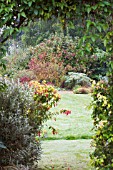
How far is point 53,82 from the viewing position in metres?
15.0

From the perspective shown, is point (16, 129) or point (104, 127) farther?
point (16, 129)

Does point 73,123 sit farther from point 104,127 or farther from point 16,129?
point 104,127

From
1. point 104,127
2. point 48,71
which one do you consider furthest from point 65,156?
point 48,71

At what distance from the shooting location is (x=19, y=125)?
386 cm

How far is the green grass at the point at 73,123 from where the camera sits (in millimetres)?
6906

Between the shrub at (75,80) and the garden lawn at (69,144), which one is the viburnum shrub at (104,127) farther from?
the shrub at (75,80)

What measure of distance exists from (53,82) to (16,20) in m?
12.3

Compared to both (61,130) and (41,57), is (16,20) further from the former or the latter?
(41,57)

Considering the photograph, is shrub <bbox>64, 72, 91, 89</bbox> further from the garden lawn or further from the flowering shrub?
the flowering shrub

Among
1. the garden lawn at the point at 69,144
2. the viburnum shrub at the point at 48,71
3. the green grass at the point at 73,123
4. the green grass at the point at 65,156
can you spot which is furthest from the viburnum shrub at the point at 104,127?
the viburnum shrub at the point at 48,71

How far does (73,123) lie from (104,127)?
5292 millimetres

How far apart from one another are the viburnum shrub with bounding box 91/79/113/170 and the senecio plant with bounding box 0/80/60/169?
1.06 m

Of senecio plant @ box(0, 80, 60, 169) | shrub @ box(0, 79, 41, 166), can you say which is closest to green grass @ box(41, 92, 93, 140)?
senecio plant @ box(0, 80, 60, 169)

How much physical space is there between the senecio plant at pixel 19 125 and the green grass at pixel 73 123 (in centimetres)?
77
